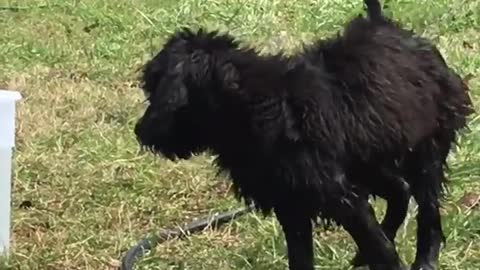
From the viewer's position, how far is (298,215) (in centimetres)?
420

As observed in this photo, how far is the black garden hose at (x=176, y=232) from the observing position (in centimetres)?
485

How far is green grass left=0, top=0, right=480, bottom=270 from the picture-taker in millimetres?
4996

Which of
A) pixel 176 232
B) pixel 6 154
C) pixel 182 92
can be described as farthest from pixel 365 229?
pixel 6 154

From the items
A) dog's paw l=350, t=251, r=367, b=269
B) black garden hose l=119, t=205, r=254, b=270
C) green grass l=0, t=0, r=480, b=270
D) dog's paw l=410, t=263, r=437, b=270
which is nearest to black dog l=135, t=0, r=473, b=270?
dog's paw l=350, t=251, r=367, b=269

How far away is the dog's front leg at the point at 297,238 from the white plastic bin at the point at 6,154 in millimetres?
1185

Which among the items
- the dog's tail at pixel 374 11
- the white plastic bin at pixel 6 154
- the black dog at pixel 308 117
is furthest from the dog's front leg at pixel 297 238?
the white plastic bin at pixel 6 154

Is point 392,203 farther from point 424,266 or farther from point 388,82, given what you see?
point 388,82

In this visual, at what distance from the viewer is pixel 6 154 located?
15.6 feet

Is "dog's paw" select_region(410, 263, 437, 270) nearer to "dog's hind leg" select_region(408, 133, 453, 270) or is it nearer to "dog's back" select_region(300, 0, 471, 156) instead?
"dog's hind leg" select_region(408, 133, 453, 270)

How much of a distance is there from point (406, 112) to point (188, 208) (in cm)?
170

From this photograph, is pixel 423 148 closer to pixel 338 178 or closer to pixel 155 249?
pixel 338 178

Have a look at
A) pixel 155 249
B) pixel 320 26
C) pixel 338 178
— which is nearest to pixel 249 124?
pixel 338 178

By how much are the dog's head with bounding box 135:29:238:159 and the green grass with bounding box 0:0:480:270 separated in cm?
96

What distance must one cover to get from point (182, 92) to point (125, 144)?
7.91 feet
